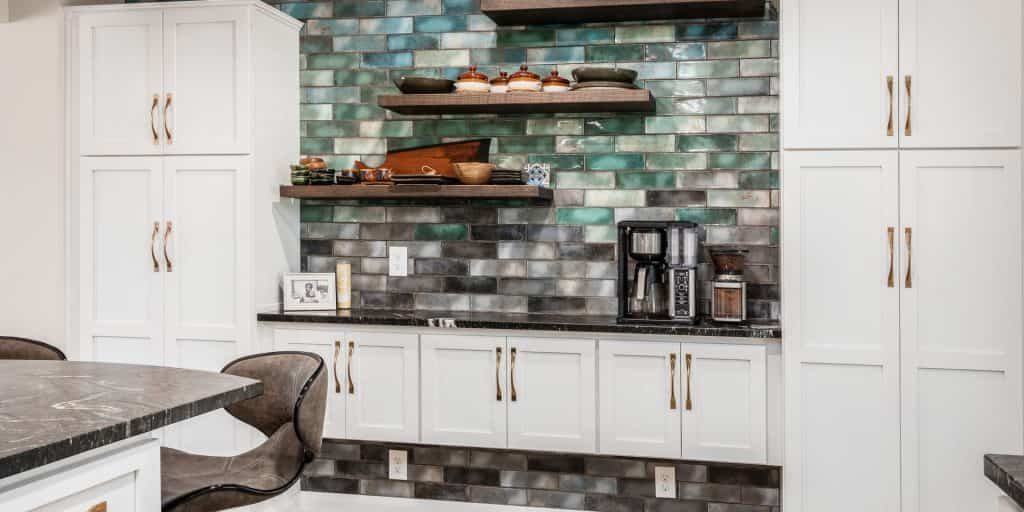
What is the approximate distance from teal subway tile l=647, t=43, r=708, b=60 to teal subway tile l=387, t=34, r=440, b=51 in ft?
3.54

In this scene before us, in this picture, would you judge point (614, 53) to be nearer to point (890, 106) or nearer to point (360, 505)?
point (890, 106)

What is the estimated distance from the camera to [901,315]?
3428 mm

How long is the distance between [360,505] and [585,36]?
253 cm

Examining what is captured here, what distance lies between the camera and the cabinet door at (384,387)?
3898mm

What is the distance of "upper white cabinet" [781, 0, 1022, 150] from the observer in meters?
3.35

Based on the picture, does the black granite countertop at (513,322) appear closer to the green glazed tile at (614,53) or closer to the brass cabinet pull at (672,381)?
the brass cabinet pull at (672,381)

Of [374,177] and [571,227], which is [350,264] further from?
[571,227]

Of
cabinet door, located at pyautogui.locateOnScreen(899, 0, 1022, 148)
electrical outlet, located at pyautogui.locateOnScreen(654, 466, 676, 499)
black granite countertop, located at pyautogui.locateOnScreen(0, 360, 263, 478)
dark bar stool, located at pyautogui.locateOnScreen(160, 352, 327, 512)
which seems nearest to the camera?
black granite countertop, located at pyautogui.locateOnScreen(0, 360, 263, 478)

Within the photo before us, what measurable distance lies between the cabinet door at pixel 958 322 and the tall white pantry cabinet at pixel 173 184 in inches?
113

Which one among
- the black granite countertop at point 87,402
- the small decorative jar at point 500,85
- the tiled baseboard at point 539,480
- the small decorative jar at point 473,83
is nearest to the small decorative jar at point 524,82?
the small decorative jar at point 500,85

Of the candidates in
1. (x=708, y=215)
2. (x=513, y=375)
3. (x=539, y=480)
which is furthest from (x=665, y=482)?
(x=708, y=215)

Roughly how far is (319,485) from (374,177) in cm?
161

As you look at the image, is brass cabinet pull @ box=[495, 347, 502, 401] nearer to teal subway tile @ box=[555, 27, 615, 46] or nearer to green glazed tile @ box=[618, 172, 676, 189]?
green glazed tile @ box=[618, 172, 676, 189]

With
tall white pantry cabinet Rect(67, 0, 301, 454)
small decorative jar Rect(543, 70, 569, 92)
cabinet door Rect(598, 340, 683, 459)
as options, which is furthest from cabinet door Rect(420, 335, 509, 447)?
small decorative jar Rect(543, 70, 569, 92)
